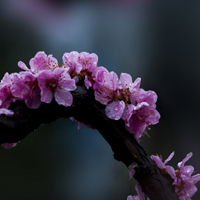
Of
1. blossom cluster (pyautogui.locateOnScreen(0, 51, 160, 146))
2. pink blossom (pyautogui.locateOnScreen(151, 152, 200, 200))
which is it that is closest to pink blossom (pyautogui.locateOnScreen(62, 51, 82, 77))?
blossom cluster (pyautogui.locateOnScreen(0, 51, 160, 146))

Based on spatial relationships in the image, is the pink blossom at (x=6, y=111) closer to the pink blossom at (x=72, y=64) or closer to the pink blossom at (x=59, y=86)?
the pink blossom at (x=59, y=86)

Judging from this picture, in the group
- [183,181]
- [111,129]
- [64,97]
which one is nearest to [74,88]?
[64,97]

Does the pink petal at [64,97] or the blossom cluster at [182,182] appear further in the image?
the blossom cluster at [182,182]

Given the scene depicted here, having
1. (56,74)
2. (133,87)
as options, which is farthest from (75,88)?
(133,87)

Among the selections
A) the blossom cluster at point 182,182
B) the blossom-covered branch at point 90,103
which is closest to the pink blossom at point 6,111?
the blossom-covered branch at point 90,103

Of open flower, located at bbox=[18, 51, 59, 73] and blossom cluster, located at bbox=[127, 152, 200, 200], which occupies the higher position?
open flower, located at bbox=[18, 51, 59, 73]

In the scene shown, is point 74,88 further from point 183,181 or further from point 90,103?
point 183,181

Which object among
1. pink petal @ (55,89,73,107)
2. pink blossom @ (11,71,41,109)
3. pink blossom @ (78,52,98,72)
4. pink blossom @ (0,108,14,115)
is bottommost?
pink blossom @ (0,108,14,115)

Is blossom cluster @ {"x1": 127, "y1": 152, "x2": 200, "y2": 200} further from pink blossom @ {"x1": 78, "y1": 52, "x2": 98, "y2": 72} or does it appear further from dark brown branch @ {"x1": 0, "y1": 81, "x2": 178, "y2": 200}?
pink blossom @ {"x1": 78, "y1": 52, "x2": 98, "y2": 72}
